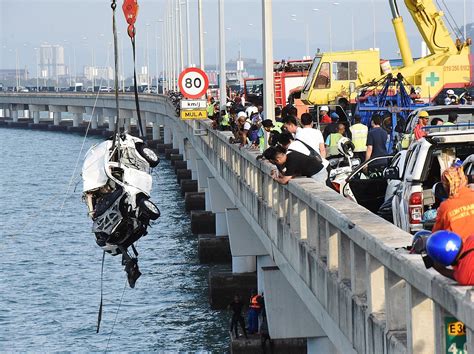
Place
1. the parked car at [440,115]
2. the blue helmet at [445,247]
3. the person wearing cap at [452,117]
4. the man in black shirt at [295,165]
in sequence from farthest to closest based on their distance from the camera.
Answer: the parked car at [440,115] < the person wearing cap at [452,117] < the man in black shirt at [295,165] < the blue helmet at [445,247]

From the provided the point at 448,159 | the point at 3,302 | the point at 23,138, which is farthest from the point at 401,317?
the point at 23,138

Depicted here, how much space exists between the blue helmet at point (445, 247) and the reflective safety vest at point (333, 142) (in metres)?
16.8

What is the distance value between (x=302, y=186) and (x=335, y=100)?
30.4 meters

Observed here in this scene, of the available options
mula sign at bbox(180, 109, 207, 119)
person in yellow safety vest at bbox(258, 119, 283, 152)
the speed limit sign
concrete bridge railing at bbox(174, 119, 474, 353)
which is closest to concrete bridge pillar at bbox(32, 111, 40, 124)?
mula sign at bbox(180, 109, 207, 119)

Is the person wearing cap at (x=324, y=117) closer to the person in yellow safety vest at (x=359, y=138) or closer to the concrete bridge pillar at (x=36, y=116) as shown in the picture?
the person in yellow safety vest at (x=359, y=138)

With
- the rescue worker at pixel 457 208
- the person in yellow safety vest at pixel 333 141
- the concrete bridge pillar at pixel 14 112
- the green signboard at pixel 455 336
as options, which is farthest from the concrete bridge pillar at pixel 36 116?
the green signboard at pixel 455 336

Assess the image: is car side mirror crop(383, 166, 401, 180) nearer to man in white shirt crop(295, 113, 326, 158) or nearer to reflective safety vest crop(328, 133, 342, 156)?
man in white shirt crop(295, 113, 326, 158)

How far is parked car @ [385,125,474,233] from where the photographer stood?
15.0 meters

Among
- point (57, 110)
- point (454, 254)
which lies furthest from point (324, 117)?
point (57, 110)

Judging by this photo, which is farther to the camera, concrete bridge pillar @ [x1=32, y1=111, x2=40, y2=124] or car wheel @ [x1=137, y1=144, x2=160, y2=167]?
concrete bridge pillar @ [x1=32, y1=111, x2=40, y2=124]

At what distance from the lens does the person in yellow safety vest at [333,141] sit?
946 inches

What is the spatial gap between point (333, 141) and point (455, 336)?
16623mm

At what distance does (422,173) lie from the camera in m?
15.2

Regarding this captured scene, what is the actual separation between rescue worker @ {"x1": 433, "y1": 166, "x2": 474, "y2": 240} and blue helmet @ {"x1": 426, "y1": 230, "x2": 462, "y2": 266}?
1.05 metres
